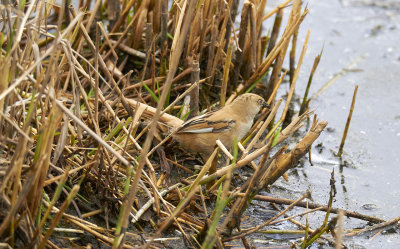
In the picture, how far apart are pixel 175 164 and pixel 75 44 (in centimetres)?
167

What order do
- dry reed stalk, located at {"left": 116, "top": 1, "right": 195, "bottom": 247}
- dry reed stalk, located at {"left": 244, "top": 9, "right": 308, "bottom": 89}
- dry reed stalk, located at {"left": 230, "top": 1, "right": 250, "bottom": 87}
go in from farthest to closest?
dry reed stalk, located at {"left": 230, "top": 1, "right": 250, "bottom": 87} → dry reed stalk, located at {"left": 244, "top": 9, "right": 308, "bottom": 89} → dry reed stalk, located at {"left": 116, "top": 1, "right": 195, "bottom": 247}

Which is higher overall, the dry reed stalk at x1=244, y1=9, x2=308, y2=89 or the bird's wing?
the dry reed stalk at x1=244, y1=9, x2=308, y2=89

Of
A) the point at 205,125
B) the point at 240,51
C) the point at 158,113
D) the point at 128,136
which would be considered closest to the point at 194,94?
the point at 205,125

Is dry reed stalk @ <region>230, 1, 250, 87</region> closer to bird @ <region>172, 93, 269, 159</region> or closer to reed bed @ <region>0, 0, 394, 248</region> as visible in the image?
reed bed @ <region>0, 0, 394, 248</region>

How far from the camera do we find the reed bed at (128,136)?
3.14m

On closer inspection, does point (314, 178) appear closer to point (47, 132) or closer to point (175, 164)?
point (175, 164)

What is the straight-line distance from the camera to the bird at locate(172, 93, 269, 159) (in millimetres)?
4789

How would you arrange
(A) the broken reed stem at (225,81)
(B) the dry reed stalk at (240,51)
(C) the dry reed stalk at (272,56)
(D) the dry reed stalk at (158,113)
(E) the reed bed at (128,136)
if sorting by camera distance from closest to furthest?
(D) the dry reed stalk at (158,113) → (E) the reed bed at (128,136) → (A) the broken reed stem at (225,81) → (C) the dry reed stalk at (272,56) → (B) the dry reed stalk at (240,51)

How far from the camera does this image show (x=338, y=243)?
282 cm

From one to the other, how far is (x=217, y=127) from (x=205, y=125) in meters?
0.11

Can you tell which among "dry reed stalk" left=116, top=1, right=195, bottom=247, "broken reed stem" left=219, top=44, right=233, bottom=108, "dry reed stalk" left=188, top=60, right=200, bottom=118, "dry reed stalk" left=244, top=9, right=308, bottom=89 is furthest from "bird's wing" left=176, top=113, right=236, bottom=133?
"dry reed stalk" left=116, top=1, right=195, bottom=247

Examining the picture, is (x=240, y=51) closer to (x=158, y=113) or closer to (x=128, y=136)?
(x=128, y=136)

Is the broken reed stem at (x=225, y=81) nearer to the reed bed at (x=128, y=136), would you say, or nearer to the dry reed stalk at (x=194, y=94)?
the reed bed at (x=128, y=136)

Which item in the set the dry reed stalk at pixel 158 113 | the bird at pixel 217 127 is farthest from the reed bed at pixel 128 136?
the bird at pixel 217 127
